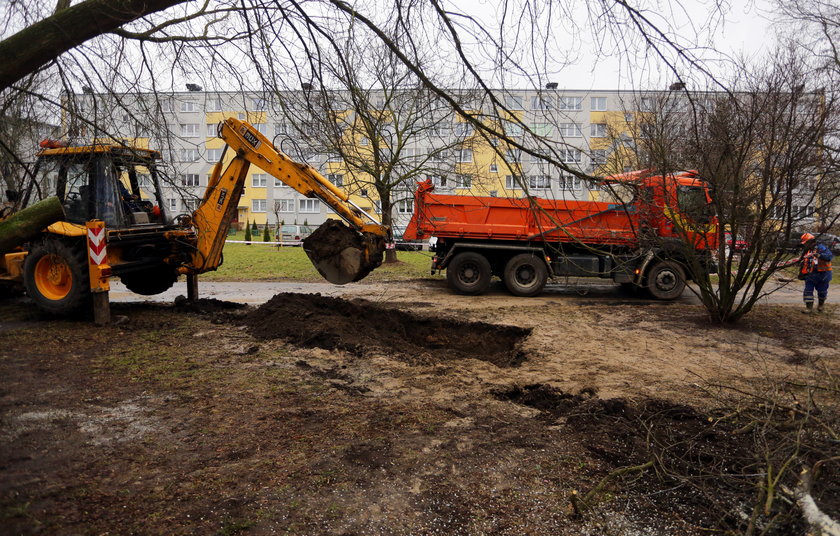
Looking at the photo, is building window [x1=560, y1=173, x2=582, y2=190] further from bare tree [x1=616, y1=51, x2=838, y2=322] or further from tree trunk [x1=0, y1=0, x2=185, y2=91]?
bare tree [x1=616, y1=51, x2=838, y2=322]

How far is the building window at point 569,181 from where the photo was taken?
3.18 m

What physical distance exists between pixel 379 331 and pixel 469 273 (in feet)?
15.8

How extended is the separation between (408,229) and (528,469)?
383 inches

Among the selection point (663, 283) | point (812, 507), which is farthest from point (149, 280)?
point (663, 283)

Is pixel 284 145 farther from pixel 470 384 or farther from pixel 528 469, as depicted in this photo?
pixel 528 469

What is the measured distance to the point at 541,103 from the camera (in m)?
3.34

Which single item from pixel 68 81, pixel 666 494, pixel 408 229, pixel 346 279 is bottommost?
pixel 666 494

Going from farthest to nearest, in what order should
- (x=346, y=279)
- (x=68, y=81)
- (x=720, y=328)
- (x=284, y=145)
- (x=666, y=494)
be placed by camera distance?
(x=720, y=328) < (x=346, y=279) < (x=284, y=145) < (x=68, y=81) < (x=666, y=494)

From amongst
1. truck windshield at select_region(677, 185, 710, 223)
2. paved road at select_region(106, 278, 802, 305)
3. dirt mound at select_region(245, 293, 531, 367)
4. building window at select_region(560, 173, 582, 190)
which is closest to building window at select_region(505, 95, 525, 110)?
building window at select_region(560, 173, 582, 190)

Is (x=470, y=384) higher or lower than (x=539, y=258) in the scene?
lower

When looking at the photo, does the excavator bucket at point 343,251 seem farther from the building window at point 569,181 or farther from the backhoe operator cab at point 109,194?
the building window at point 569,181

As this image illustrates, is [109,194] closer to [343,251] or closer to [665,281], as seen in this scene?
[343,251]

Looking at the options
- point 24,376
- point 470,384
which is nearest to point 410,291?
point 470,384

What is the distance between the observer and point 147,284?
987 centimetres
